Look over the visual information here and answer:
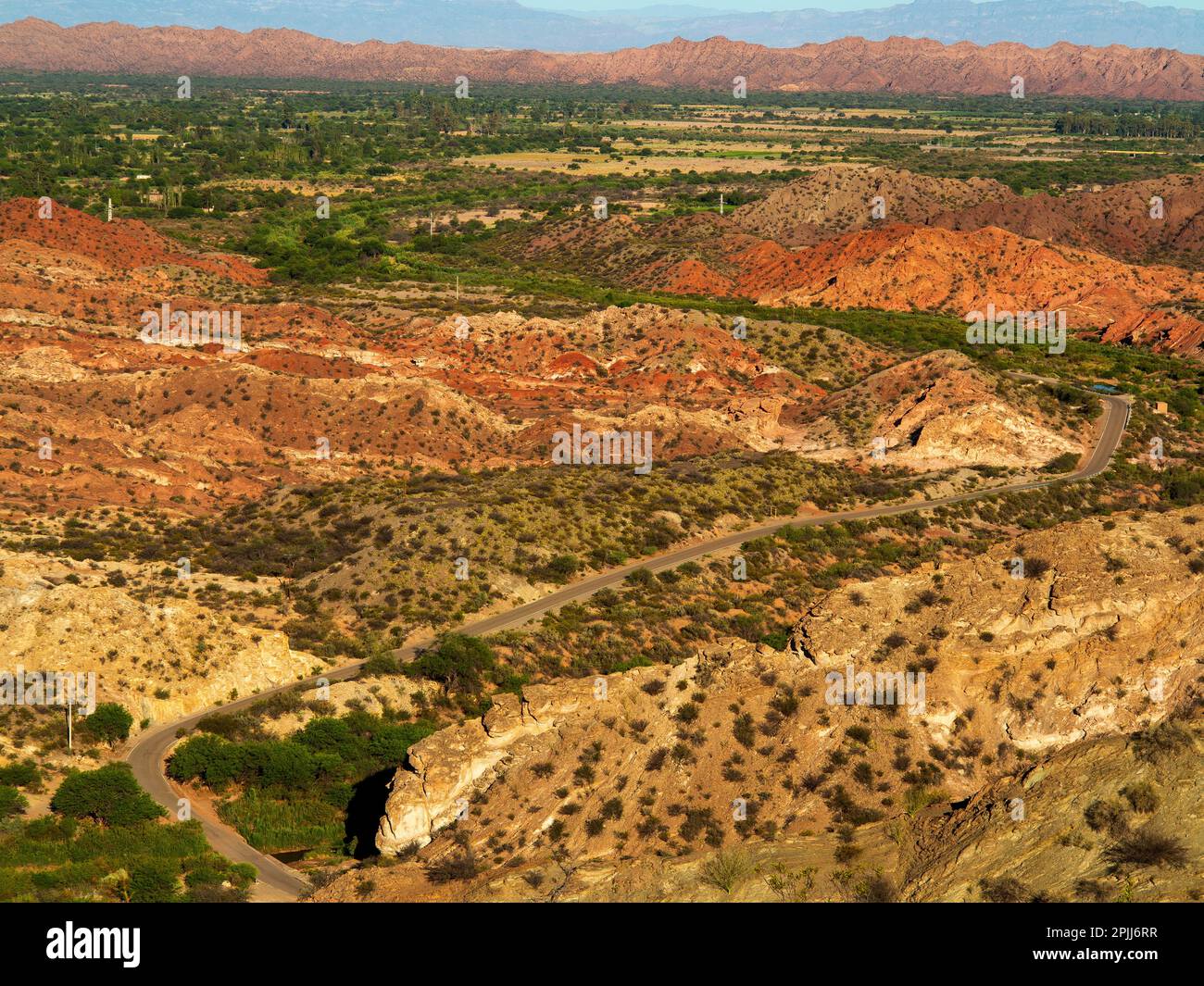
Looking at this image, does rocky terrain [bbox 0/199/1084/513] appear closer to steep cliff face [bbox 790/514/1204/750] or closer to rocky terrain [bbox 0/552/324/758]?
rocky terrain [bbox 0/552/324/758]

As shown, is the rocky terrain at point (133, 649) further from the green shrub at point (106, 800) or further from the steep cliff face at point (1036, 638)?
the steep cliff face at point (1036, 638)

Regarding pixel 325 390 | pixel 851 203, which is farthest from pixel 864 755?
pixel 851 203

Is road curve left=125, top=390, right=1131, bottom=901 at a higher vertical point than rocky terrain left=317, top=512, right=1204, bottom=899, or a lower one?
lower

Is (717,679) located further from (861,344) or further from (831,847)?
(861,344)

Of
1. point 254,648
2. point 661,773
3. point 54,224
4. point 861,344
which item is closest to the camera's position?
point 661,773

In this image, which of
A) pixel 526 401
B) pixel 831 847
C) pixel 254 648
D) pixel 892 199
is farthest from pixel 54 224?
pixel 831 847

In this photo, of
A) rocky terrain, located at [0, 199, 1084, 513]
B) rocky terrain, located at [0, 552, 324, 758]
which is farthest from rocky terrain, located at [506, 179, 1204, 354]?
rocky terrain, located at [0, 552, 324, 758]

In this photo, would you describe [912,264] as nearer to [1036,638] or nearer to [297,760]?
[1036,638]
